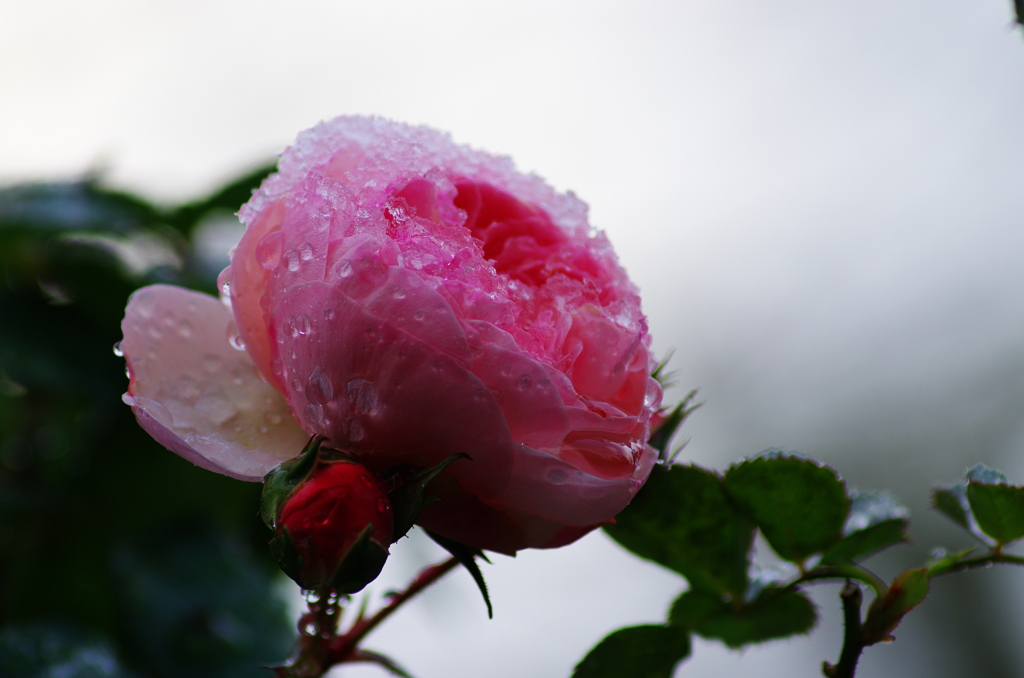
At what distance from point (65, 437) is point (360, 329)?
700mm

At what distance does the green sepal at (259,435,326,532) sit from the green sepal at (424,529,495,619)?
49 mm

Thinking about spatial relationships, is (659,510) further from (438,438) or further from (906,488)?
(906,488)

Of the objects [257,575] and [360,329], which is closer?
[360,329]

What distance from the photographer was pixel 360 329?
0.24m

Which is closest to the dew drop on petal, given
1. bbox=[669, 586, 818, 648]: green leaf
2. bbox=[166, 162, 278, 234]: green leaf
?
bbox=[669, 586, 818, 648]: green leaf

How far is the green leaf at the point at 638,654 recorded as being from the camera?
0.36m

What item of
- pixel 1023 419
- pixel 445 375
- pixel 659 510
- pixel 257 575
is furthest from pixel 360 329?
pixel 1023 419

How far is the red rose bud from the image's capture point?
229mm

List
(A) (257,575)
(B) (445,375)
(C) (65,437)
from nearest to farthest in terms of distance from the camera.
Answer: (B) (445,375) → (A) (257,575) → (C) (65,437)

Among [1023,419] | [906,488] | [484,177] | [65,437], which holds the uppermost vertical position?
[1023,419]

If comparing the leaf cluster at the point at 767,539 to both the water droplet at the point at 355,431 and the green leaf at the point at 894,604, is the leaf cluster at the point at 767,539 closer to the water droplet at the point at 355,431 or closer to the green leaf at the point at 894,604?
the green leaf at the point at 894,604

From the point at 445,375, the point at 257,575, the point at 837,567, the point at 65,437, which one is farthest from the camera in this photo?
the point at 65,437

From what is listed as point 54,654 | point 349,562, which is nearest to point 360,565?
point 349,562

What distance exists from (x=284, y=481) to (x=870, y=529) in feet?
0.85
